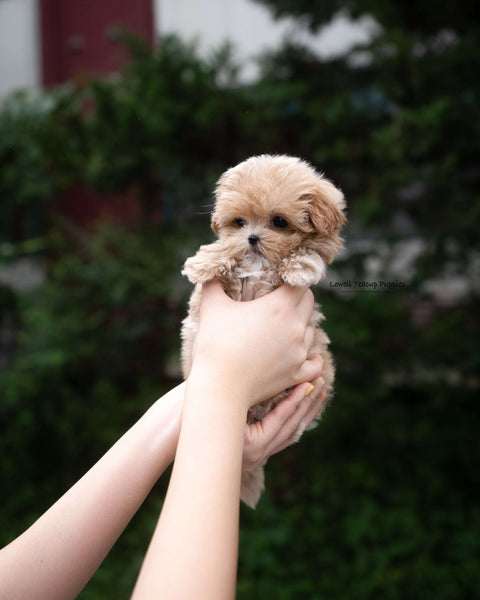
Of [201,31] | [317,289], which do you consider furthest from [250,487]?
[201,31]

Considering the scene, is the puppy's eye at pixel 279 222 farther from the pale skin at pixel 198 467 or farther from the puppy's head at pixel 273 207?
the pale skin at pixel 198 467

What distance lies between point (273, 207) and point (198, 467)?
2.71 feet

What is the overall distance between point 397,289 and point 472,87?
1685mm

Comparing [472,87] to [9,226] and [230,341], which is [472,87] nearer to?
[230,341]

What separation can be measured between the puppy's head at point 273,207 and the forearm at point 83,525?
2.22ft

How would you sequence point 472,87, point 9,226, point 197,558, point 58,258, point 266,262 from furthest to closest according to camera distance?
point 58,258 < point 9,226 < point 472,87 < point 266,262 < point 197,558

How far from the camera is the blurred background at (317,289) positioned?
12.3ft

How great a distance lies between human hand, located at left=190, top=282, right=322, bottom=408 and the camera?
134 cm

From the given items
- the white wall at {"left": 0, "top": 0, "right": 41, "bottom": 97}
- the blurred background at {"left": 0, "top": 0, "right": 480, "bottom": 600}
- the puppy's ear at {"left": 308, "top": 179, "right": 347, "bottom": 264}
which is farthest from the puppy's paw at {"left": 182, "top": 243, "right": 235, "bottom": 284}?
the white wall at {"left": 0, "top": 0, "right": 41, "bottom": 97}

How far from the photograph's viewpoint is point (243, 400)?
1290mm

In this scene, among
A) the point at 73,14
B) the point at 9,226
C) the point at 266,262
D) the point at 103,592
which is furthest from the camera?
the point at 73,14

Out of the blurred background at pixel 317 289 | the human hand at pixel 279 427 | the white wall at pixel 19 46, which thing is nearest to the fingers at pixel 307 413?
the human hand at pixel 279 427

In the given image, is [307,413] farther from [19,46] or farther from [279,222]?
[19,46]

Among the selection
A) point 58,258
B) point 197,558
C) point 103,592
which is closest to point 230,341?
point 197,558
